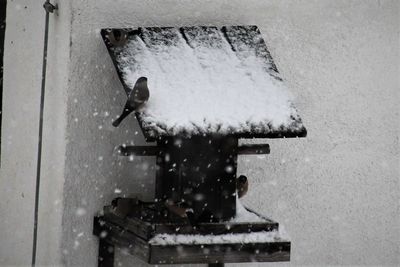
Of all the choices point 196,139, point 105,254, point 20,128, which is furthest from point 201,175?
A: point 20,128

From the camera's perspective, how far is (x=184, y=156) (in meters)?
4.86

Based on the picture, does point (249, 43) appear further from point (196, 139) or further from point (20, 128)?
point (20, 128)

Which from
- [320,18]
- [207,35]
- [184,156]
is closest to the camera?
[184,156]

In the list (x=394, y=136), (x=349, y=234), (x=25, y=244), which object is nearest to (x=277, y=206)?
(x=349, y=234)

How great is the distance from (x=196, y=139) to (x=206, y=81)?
323 mm

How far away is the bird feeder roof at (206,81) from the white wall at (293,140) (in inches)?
8.0

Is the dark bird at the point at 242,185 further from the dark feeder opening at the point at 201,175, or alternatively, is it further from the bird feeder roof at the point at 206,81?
the bird feeder roof at the point at 206,81

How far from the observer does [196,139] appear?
4.88 meters

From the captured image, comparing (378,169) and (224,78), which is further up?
(224,78)

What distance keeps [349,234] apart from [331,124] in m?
0.71

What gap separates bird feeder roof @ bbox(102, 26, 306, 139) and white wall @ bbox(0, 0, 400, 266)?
0.67 ft

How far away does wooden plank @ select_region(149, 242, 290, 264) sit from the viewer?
15.3ft

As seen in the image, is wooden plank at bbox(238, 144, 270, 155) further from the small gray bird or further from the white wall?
the small gray bird

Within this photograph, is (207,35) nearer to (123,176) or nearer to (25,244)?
(123,176)
